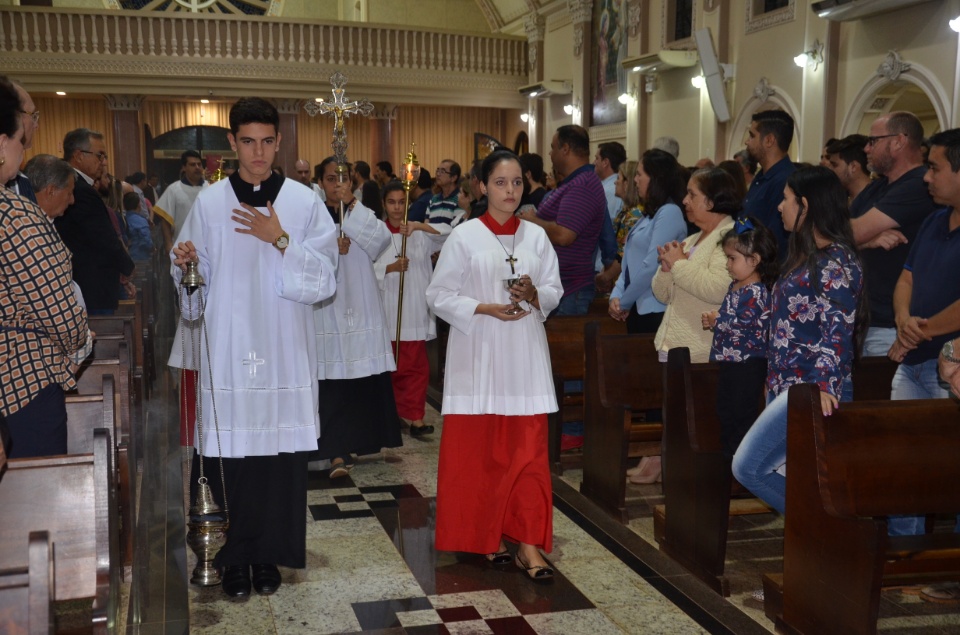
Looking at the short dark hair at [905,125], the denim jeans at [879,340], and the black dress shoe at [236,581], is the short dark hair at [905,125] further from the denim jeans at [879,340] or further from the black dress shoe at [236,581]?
the black dress shoe at [236,581]

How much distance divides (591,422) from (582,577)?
124cm

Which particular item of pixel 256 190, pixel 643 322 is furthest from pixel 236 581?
pixel 643 322

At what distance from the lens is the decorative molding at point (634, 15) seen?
54.0 ft

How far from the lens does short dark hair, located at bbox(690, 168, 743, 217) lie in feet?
14.9

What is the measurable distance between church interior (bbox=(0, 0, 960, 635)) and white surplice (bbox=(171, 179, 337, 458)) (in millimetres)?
405

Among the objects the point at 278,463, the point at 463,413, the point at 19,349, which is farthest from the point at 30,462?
the point at 463,413

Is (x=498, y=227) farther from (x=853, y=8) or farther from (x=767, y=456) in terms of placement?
(x=853, y=8)

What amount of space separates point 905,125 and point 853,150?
81 cm

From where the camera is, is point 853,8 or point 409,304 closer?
point 409,304

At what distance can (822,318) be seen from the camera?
137 inches

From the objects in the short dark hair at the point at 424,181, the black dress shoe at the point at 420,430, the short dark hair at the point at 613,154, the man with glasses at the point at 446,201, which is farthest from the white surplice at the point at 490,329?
the short dark hair at the point at 424,181

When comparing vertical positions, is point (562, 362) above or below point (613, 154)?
below

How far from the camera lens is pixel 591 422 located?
17.1 feet

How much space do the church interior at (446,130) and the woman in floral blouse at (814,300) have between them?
2.30ft
